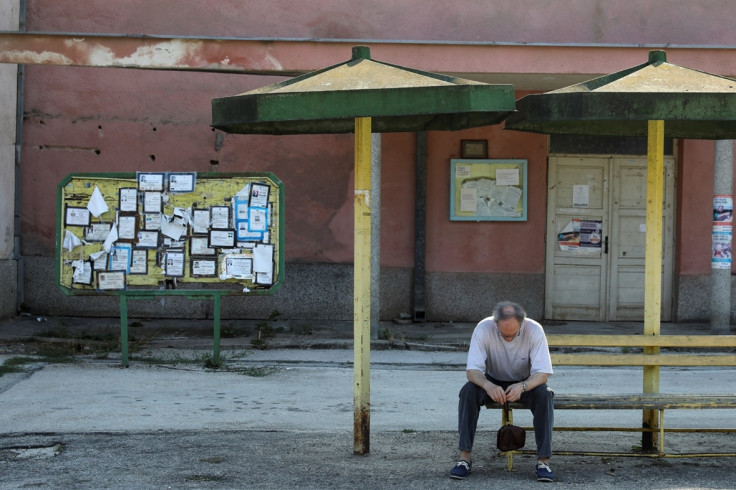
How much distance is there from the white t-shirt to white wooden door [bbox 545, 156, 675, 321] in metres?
7.44

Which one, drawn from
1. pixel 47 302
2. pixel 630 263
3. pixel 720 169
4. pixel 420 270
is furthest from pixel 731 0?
pixel 47 302

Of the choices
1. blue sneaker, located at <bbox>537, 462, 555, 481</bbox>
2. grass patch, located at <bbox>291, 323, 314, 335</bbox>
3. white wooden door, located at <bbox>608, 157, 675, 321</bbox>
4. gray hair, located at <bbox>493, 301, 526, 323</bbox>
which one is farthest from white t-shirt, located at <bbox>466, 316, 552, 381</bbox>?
white wooden door, located at <bbox>608, 157, 675, 321</bbox>

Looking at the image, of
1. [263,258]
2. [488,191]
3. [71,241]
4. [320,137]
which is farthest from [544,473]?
[320,137]

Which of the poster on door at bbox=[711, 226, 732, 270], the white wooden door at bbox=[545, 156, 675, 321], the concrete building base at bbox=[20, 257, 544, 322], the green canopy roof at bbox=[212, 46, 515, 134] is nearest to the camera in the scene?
the green canopy roof at bbox=[212, 46, 515, 134]

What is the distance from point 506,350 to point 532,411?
41 centimetres

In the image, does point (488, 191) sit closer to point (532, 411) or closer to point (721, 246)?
point (721, 246)

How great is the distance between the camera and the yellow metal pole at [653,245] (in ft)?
21.7

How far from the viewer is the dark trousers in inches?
237

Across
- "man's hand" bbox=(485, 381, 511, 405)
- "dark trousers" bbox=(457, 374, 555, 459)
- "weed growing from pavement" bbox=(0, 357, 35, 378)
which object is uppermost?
"man's hand" bbox=(485, 381, 511, 405)

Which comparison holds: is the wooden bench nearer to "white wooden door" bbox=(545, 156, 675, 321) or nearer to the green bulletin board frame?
the green bulletin board frame

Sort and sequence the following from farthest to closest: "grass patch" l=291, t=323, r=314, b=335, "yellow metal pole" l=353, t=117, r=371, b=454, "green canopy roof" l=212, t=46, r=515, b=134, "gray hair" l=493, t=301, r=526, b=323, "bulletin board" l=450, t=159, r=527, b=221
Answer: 1. "bulletin board" l=450, t=159, r=527, b=221
2. "grass patch" l=291, t=323, r=314, b=335
3. "yellow metal pole" l=353, t=117, r=371, b=454
4. "gray hair" l=493, t=301, r=526, b=323
5. "green canopy roof" l=212, t=46, r=515, b=134

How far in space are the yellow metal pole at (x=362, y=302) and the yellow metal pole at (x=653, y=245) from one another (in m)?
1.84

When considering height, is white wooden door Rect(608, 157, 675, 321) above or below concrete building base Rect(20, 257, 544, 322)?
above

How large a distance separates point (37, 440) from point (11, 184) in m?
7.02
